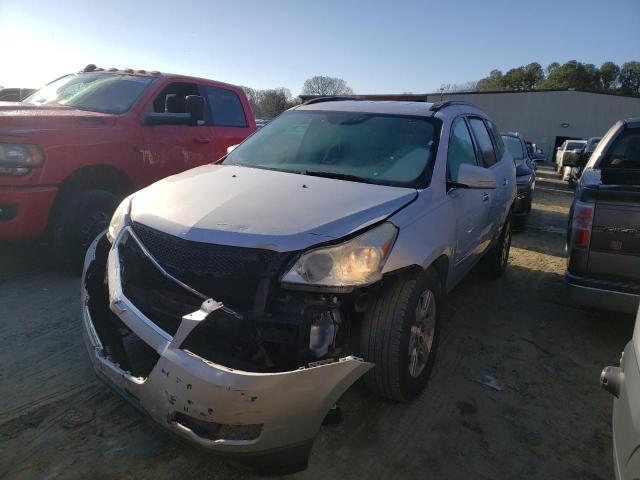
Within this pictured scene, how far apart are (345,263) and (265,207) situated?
570 mm

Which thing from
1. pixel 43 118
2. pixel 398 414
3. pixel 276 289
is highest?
pixel 43 118

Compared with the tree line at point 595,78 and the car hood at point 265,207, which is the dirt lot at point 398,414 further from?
the tree line at point 595,78

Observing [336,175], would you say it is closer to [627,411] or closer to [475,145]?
[475,145]

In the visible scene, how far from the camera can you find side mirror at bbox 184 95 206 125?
5.34 m

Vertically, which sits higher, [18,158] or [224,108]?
[224,108]

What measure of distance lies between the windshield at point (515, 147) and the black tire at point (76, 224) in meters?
8.33

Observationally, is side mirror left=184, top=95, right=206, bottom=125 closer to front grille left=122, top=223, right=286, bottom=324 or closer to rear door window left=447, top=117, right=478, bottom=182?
rear door window left=447, top=117, right=478, bottom=182

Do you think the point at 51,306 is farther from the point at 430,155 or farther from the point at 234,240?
the point at 430,155

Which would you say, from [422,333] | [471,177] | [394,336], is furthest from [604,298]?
[394,336]

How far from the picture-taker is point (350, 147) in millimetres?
3549

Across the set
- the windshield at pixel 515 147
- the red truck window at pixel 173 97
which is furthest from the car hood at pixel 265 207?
the windshield at pixel 515 147

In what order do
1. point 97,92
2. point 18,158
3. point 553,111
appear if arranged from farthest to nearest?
point 553,111, point 97,92, point 18,158

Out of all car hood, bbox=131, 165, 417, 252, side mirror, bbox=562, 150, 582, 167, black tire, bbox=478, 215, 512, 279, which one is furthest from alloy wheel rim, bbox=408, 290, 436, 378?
side mirror, bbox=562, 150, 582, 167

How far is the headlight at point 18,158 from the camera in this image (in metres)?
3.94
